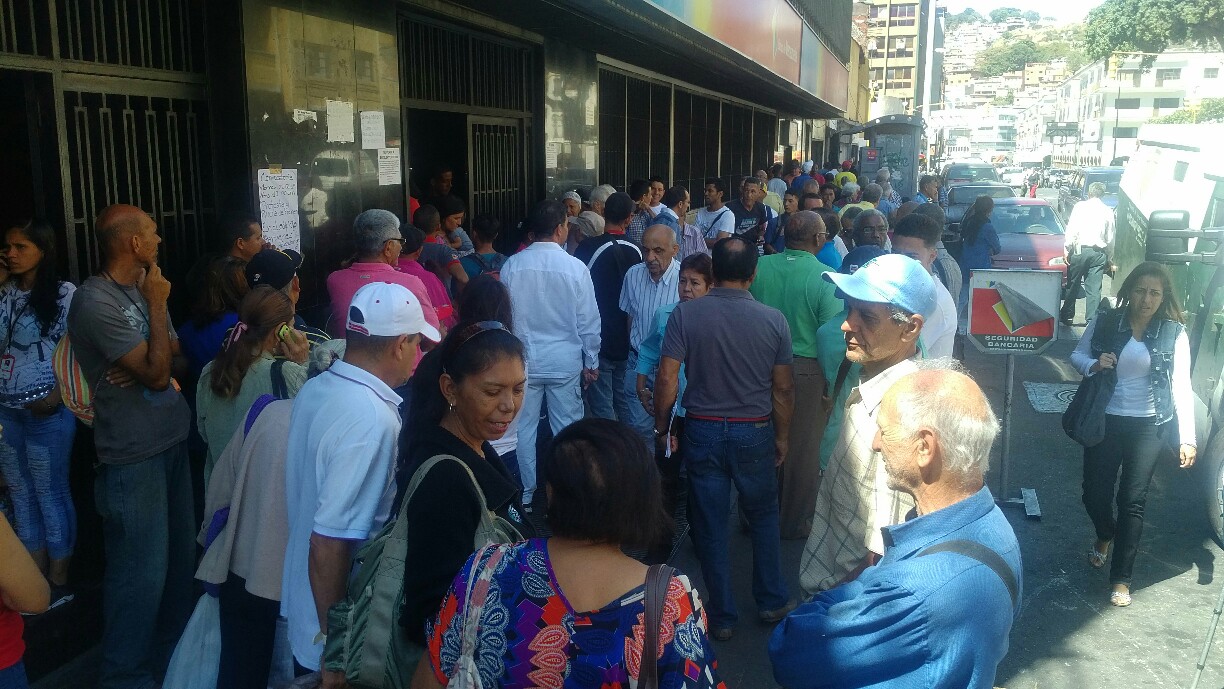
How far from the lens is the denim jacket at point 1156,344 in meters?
Answer: 5.29

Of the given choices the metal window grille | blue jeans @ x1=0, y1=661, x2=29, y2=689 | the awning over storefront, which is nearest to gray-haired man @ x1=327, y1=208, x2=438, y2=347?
the metal window grille

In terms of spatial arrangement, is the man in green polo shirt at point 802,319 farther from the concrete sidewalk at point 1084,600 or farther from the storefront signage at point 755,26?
the storefront signage at point 755,26

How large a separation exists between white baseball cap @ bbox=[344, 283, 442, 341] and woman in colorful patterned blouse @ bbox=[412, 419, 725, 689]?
0.84 m

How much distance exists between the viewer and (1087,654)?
482 centimetres

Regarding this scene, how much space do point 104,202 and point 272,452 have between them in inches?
94.6

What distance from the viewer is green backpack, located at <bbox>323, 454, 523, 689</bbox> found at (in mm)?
2424

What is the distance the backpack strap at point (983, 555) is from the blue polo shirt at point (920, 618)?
0.04ft

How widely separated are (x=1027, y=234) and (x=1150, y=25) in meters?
60.9

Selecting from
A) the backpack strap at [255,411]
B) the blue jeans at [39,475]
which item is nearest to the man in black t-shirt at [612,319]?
the blue jeans at [39,475]

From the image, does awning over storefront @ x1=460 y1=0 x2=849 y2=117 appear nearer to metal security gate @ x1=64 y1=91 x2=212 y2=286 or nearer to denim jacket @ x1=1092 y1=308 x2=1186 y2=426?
metal security gate @ x1=64 y1=91 x2=212 y2=286

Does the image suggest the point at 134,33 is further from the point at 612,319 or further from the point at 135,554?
the point at 612,319

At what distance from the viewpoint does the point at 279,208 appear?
18.7ft

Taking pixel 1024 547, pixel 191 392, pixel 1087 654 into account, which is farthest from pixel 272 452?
pixel 1024 547

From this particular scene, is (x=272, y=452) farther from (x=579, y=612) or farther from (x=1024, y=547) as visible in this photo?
(x=1024, y=547)
